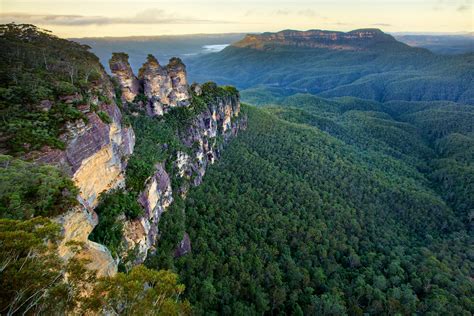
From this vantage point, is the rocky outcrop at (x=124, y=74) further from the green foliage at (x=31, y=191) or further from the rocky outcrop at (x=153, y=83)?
the green foliage at (x=31, y=191)

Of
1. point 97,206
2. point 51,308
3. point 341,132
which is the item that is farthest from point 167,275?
point 341,132

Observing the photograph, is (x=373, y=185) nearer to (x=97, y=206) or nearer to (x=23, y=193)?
(x=97, y=206)

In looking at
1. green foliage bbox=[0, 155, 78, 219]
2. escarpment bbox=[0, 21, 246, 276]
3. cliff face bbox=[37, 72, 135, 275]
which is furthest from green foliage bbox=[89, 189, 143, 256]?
green foliage bbox=[0, 155, 78, 219]

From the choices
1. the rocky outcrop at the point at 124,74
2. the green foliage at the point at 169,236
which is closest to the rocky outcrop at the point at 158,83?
the rocky outcrop at the point at 124,74

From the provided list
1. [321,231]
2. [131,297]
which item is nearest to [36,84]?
[131,297]

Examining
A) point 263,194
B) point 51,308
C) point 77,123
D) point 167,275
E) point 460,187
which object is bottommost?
point 460,187

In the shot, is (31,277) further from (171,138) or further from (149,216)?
(171,138)

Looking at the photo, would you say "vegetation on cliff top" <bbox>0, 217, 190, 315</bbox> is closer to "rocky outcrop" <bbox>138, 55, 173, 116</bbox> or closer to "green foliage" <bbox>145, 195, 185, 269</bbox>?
"green foliage" <bbox>145, 195, 185, 269</bbox>
